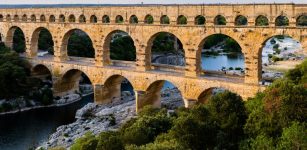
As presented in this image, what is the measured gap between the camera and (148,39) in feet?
103

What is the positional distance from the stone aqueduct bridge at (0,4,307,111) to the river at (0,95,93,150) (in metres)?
3.13

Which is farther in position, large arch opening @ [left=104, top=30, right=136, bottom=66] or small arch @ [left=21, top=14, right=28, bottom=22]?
large arch opening @ [left=104, top=30, right=136, bottom=66]

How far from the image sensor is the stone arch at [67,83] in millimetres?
38969

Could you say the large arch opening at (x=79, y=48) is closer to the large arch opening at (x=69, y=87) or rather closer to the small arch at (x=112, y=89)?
the large arch opening at (x=69, y=87)

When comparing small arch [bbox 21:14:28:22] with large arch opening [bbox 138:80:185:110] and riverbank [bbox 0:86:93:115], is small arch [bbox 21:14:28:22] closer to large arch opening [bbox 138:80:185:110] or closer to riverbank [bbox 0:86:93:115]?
riverbank [bbox 0:86:93:115]

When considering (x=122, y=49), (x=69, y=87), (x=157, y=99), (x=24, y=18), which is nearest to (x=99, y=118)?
(x=157, y=99)

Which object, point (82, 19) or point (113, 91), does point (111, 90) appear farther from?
point (82, 19)

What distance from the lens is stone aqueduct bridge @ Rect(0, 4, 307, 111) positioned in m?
26.1

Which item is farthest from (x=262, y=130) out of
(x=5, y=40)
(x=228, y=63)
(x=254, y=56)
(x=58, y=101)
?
(x=228, y=63)

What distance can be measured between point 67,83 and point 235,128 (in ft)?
84.1

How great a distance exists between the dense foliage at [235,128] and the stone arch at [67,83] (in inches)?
826

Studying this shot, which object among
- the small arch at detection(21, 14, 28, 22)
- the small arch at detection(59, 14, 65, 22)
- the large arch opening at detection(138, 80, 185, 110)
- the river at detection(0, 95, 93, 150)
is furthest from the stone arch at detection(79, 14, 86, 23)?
the large arch opening at detection(138, 80, 185, 110)

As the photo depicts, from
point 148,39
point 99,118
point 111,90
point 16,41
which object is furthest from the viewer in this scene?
point 16,41

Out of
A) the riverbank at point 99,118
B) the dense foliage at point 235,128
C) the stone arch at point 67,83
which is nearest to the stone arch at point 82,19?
the stone arch at point 67,83
